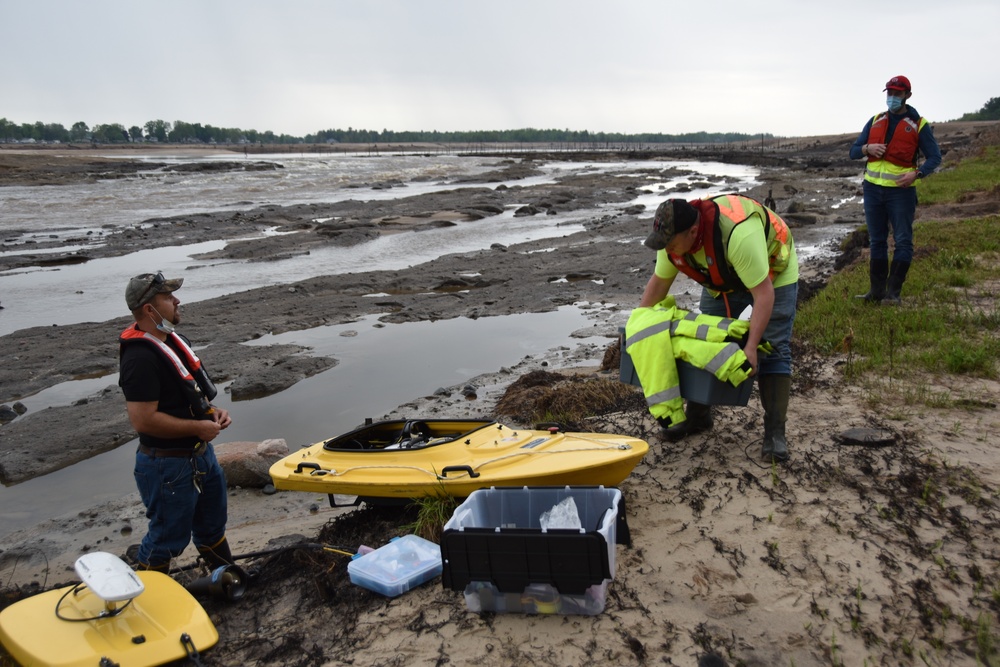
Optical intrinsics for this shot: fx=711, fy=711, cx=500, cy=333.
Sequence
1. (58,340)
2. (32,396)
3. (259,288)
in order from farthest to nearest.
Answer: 1. (259,288)
2. (58,340)
3. (32,396)

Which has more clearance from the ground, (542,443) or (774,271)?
(774,271)

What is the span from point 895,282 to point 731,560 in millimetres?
4860

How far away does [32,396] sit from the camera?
792 centimetres

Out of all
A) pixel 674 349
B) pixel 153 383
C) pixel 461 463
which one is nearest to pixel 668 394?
pixel 674 349

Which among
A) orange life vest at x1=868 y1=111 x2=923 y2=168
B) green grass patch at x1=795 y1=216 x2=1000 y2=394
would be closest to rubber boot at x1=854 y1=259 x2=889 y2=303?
green grass patch at x1=795 y1=216 x2=1000 y2=394

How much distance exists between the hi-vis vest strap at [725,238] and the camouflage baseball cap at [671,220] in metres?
0.14

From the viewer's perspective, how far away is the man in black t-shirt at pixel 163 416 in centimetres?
377

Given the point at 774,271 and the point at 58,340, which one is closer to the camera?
the point at 774,271

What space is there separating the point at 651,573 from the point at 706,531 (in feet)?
1.60

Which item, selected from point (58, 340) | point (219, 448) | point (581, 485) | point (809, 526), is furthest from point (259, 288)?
point (809, 526)

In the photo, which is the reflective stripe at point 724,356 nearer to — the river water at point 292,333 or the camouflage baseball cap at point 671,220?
the camouflage baseball cap at point 671,220

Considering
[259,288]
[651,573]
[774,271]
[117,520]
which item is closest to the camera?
[651,573]

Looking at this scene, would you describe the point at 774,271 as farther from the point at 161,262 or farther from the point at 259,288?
the point at 161,262

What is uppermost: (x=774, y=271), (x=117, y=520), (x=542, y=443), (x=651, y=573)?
(x=774, y=271)
